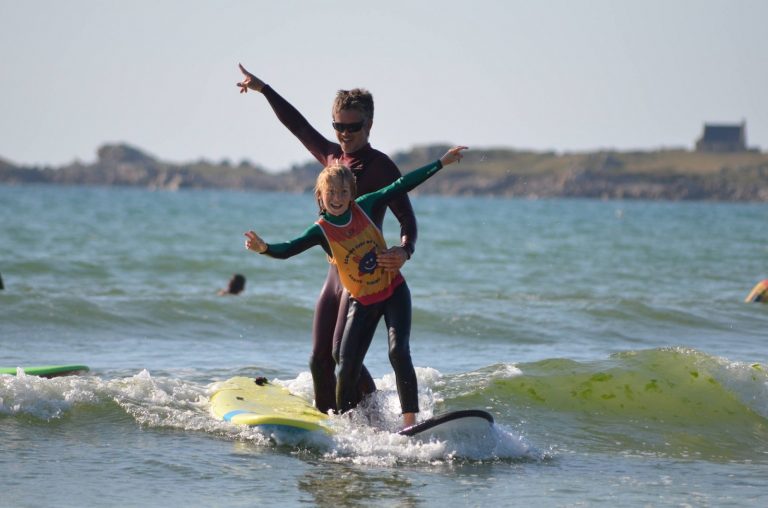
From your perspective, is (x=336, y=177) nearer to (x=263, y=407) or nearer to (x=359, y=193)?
(x=359, y=193)

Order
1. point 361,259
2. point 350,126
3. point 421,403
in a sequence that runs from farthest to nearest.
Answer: point 421,403, point 350,126, point 361,259

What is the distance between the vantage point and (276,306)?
1611 cm

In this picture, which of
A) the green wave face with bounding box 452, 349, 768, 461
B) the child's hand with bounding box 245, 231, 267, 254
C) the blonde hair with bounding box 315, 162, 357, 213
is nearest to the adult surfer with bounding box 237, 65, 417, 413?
the blonde hair with bounding box 315, 162, 357, 213

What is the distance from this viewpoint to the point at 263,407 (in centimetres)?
789

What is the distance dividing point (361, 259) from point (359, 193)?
0.47 meters

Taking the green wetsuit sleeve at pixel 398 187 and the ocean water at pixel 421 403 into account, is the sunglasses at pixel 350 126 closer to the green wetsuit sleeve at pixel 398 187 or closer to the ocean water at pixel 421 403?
the green wetsuit sleeve at pixel 398 187

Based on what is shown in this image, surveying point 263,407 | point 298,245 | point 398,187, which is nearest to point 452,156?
point 398,187

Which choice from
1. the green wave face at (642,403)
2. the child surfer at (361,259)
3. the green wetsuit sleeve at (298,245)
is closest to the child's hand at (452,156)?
the child surfer at (361,259)

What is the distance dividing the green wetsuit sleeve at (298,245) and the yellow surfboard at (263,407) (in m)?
1.13

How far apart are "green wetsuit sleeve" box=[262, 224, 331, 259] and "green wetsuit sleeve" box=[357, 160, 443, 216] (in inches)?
12.3

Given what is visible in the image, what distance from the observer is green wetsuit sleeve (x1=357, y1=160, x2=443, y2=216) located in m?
6.89

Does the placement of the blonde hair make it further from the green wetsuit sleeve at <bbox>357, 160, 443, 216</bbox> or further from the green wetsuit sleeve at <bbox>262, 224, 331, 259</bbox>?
the green wetsuit sleeve at <bbox>262, 224, 331, 259</bbox>

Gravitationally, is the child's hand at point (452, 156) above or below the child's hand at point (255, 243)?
above

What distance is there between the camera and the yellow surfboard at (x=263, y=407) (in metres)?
7.44
